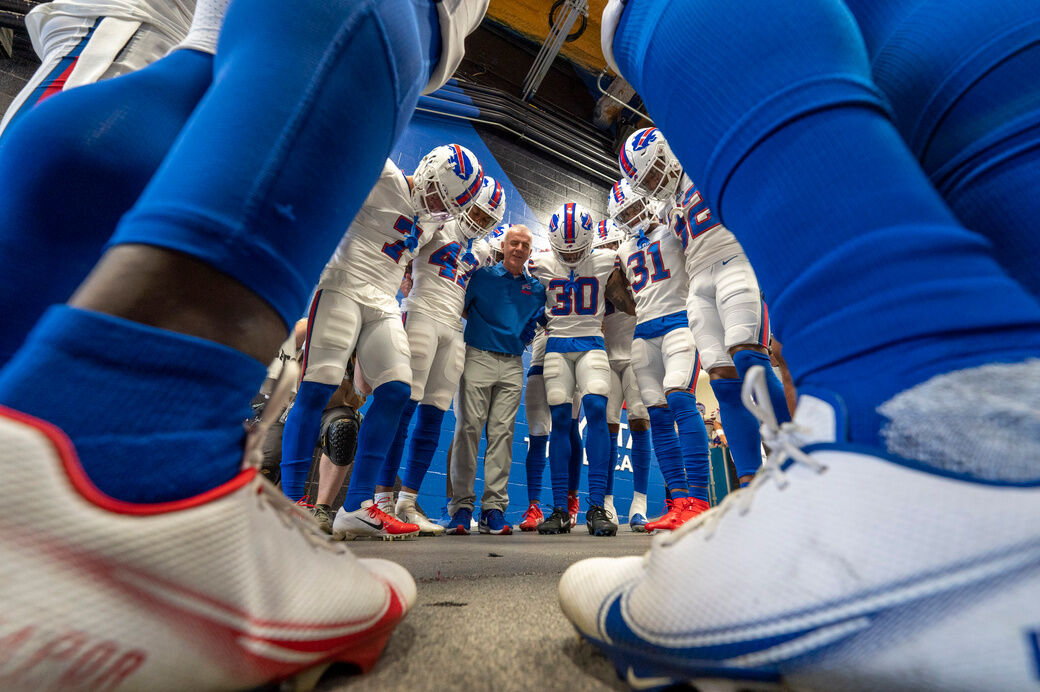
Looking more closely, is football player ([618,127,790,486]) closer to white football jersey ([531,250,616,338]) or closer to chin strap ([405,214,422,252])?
white football jersey ([531,250,616,338])

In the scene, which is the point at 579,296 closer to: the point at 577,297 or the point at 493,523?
the point at 577,297

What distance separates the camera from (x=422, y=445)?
2.41 m

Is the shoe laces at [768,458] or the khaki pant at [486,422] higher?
the khaki pant at [486,422]

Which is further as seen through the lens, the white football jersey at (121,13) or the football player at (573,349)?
the football player at (573,349)

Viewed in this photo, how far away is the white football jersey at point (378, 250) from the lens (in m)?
1.87

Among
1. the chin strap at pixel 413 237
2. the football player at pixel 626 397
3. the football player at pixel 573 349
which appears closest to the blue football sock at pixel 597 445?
the football player at pixel 573 349

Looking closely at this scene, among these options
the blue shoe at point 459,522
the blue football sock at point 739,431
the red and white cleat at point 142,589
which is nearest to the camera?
the red and white cleat at point 142,589

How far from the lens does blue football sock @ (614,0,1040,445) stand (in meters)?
0.24

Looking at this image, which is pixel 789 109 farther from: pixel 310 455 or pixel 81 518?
pixel 310 455

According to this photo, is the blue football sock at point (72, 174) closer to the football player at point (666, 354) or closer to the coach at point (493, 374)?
the football player at point (666, 354)

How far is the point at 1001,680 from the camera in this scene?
18cm

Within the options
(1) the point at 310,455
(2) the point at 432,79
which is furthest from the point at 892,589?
(1) the point at 310,455

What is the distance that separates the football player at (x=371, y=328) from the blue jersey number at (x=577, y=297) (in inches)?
34.1

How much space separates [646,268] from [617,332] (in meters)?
0.68
